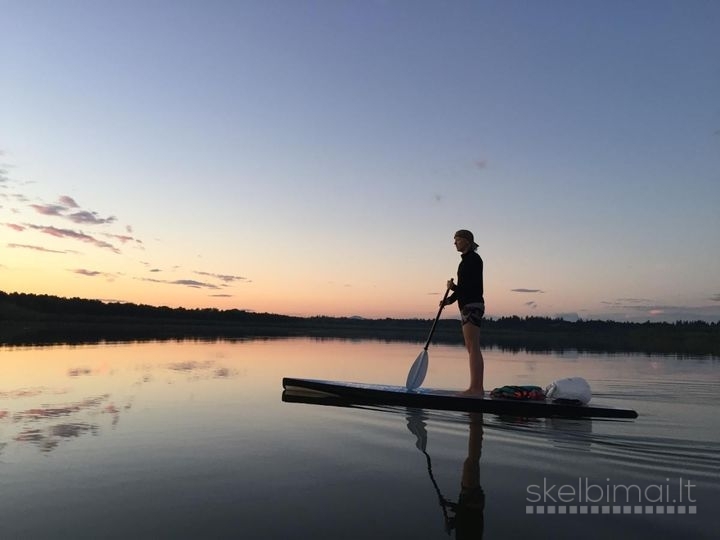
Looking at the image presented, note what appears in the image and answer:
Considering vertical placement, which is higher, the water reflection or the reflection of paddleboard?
the reflection of paddleboard

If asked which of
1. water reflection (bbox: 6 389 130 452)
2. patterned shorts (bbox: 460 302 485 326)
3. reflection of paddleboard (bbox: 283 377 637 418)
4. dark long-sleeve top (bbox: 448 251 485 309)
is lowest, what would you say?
water reflection (bbox: 6 389 130 452)

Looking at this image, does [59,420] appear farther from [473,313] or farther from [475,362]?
[473,313]

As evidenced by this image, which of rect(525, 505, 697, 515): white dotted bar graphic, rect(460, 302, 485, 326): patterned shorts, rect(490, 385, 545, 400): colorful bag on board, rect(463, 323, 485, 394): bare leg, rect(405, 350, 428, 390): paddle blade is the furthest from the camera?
rect(405, 350, 428, 390): paddle blade

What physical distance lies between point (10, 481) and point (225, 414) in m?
2.88

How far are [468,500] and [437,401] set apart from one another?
3.54m

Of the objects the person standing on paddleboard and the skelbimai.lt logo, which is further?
the person standing on paddleboard

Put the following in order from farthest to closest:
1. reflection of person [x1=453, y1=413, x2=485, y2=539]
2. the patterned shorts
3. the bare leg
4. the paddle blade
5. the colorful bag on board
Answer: the paddle blade
the patterned shorts
the bare leg
the colorful bag on board
reflection of person [x1=453, y1=413, x2=485, y2=539]

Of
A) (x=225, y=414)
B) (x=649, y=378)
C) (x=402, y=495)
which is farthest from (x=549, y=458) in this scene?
(x=649, y=378)

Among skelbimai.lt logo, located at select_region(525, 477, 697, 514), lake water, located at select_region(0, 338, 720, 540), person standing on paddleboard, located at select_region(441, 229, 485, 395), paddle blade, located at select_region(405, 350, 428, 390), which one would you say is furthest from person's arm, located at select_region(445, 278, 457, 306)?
skelbimai.lt logo, located at select_region(525, 477, 697, 514)

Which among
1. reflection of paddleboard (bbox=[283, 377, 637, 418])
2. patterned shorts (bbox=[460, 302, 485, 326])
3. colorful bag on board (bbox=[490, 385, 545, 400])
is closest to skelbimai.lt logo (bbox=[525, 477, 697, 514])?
reflection of paddleboard (bbox=[283, 377, 637, 418])

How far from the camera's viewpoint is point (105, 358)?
1361cm

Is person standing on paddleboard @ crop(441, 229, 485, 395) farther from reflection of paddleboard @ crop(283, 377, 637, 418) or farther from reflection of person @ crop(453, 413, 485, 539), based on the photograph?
reflection of person @ crop(453, 413, 485, 539)

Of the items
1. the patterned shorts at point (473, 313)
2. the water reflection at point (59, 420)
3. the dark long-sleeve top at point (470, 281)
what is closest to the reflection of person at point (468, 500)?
the patterned shorts at point (473, 313)

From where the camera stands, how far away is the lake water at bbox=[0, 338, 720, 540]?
9.68 feet
